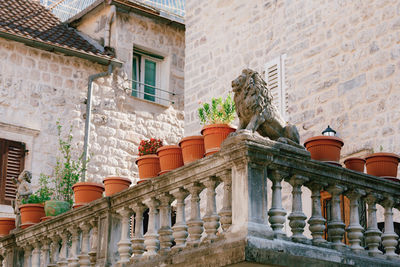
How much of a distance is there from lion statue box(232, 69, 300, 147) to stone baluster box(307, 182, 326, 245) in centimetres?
44

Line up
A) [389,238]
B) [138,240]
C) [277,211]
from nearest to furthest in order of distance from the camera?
[277,211]
[389,238]
[138,240]

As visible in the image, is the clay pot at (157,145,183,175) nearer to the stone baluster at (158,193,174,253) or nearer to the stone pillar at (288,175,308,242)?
the stone baluster at (158,193,174,253)

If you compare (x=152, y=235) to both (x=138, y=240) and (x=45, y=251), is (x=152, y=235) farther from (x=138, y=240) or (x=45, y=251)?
(x=45, y=251)

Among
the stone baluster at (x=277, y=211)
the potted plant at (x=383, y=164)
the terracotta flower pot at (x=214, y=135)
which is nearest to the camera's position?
the stone baluster at (x=277, y=211)

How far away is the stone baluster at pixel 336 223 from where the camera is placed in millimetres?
6586

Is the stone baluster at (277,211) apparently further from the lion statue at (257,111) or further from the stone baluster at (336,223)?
the stone baluster at (336,223)

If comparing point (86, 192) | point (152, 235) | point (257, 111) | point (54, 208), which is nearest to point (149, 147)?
Answer: point (86, 192)

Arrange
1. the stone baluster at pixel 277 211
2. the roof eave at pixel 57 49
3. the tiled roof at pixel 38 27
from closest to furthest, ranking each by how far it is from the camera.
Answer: the stone baluster at pixel 277 211, the roof eave at pixel 57 49, the tiled roof at pixel 38 27

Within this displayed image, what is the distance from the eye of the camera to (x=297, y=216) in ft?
20.8

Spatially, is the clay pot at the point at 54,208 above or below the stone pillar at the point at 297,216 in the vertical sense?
above

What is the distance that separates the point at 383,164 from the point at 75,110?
774 centimetres

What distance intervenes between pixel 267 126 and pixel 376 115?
9.28 ft

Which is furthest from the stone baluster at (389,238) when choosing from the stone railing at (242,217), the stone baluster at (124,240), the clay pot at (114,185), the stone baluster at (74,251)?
the stone baluster at (74,251)

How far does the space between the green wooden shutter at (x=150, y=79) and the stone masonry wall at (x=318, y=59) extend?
3140mm
